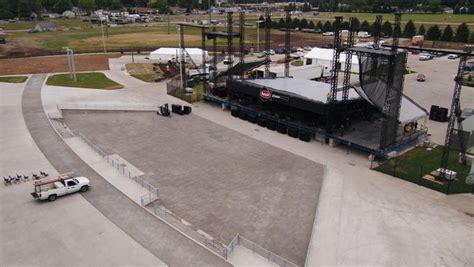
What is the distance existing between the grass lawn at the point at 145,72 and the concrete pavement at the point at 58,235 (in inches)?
1422

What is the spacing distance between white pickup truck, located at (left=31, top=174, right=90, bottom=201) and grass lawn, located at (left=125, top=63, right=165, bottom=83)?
3752cm

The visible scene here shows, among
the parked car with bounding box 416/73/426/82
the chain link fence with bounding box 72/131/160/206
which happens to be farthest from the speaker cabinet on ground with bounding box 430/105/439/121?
the chain link fence with bounding box 72/131/160/206

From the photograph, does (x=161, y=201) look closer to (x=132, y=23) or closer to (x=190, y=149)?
(x=190, y=149)

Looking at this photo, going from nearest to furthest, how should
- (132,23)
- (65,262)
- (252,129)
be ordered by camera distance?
(65,262)
(252,129)
(132,23)

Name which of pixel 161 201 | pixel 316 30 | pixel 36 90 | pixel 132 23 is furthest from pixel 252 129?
pixel 132 23

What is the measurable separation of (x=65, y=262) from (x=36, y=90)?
4270 centimetres

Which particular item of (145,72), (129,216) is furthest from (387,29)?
(129,216)

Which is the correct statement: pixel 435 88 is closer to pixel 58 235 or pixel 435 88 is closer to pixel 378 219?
pixel 378 219

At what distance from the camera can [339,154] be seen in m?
36.2

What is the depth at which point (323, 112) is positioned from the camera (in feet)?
124

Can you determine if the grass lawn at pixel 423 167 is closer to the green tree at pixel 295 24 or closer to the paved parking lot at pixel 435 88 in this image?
the paved parking lot at pixel 435 88

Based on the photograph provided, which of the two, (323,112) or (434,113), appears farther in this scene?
(434,113)

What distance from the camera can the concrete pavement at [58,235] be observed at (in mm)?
20906

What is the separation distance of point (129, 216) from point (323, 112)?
841 inches
